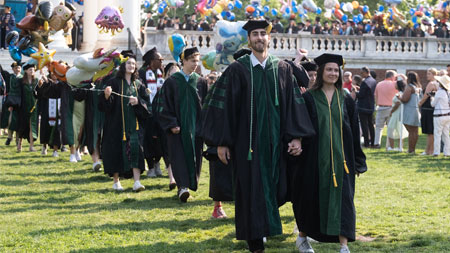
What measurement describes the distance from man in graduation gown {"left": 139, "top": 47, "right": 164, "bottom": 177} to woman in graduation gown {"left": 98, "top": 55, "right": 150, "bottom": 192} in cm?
54

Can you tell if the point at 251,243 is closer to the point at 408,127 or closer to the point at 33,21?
the point at 33,21

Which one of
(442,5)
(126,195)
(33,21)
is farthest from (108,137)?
(442,5)

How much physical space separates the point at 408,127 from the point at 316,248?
11734 millimetres

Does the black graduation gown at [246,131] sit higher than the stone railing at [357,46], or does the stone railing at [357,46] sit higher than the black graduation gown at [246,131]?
the stone railing at [357,46]

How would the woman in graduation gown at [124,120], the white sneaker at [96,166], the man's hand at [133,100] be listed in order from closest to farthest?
1. the man's hand at [133,100]
2. the woman in graduation gown at [124,120]
3. the white sneaker at [96,166]

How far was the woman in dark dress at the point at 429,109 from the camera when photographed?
18.2m

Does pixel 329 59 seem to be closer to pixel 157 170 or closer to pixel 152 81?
pixel 152 81

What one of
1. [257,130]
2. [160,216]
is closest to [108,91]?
[160,216]

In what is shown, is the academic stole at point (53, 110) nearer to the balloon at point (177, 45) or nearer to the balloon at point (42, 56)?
the balloon at point (42, 56)

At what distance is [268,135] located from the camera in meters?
7.61

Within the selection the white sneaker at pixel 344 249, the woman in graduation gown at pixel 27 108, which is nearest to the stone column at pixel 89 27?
the woman in graduation gown at pixel 27 108

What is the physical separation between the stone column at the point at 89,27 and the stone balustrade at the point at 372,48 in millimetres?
2358

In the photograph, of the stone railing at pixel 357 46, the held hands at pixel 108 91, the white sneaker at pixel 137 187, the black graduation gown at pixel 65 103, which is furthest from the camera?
the stone railing at pixel 357 46

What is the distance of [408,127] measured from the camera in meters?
19.4
